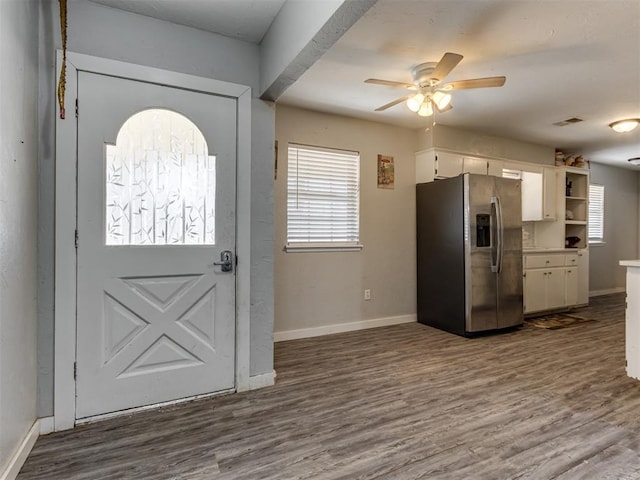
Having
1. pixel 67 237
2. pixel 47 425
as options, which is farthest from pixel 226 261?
pixel 47 425

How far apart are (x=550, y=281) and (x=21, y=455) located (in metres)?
5.62

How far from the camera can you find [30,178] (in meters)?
1.79

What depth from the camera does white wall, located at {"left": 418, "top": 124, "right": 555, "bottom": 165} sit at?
14.2ft

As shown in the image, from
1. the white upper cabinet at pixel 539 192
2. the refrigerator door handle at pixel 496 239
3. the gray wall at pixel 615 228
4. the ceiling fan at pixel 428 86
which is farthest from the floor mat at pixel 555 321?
the ceiling fan at pixel 428 86

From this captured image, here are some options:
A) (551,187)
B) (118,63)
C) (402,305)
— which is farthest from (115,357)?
(551,187)

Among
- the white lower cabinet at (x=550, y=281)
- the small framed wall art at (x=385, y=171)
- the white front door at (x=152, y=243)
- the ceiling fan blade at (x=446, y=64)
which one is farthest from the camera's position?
the white lower cabinet at (x=550, y=281)

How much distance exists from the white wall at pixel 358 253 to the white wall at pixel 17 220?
6.97 ft

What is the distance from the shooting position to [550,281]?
473cm

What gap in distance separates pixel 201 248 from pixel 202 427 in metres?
1.10

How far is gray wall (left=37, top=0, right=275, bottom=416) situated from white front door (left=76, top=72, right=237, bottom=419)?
15 cm

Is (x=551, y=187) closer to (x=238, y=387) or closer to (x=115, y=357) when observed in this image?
(x=238, y=387)

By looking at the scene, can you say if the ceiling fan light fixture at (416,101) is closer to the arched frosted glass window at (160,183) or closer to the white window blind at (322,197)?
the white window blind at (322,197)

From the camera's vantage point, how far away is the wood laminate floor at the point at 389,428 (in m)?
1.64

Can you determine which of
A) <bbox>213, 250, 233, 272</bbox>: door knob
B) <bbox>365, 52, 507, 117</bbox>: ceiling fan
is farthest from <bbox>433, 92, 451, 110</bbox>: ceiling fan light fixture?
<bbox>213, 250, 233, 272</bbox>: door knob
